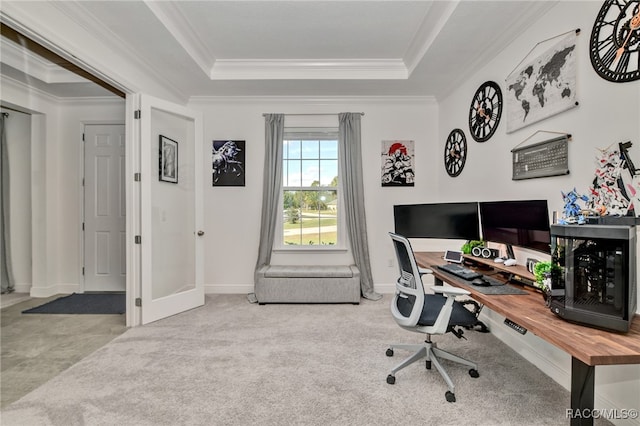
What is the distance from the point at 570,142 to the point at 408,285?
4.81 ft

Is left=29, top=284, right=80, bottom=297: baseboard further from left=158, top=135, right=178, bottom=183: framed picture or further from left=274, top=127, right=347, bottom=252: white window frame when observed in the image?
left=274, top=127, right=347, bottom=252: white window frame

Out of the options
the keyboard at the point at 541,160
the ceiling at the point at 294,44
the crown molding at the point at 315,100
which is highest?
the ceiling at the point at 294,44

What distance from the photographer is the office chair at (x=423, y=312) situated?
1819 mm

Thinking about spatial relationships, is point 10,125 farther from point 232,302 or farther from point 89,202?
point 232,302

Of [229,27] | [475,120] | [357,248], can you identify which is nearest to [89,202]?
[229,27]

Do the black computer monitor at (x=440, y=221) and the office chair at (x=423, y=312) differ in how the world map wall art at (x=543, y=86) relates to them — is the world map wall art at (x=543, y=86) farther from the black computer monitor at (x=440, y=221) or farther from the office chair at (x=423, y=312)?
the office chair at (x=423, y=312)

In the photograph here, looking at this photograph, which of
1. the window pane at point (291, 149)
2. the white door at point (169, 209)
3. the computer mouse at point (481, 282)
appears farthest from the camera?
the window pane at point (291, 149)

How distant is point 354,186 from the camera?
394 centimetres

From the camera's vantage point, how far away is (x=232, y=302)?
12.1 feet

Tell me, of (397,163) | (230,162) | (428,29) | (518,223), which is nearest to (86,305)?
(230,162)

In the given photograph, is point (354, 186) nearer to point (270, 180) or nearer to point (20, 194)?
point (270, 180)

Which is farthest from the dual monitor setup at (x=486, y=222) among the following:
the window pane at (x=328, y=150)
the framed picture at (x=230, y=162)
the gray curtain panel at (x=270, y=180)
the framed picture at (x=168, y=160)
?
the framed picture at (x=168, y=160)

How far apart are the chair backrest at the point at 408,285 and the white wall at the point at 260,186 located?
205cm

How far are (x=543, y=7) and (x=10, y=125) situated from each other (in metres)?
5.56
